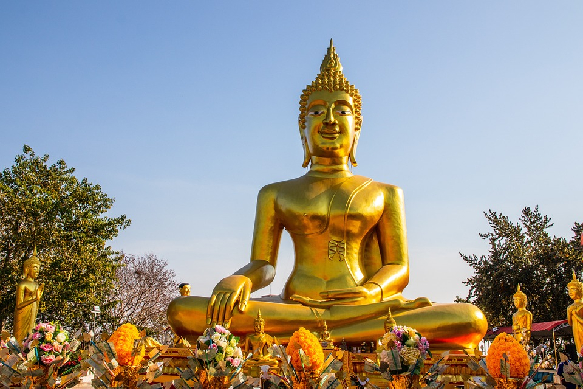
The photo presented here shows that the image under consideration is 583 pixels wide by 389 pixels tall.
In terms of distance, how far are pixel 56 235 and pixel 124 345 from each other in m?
13.1

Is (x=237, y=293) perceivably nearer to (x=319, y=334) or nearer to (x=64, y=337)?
(x=319, y=334)

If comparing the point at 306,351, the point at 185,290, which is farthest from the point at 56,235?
the point at 306,351

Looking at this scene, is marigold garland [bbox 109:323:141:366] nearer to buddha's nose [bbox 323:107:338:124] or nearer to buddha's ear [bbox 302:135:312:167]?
buddha's nose [bbox 323:107:338:124]

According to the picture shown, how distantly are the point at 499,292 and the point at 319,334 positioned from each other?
15041 mm

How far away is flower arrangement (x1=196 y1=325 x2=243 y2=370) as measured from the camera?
3594 mm

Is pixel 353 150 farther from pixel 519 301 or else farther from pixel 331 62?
pixel 519 301

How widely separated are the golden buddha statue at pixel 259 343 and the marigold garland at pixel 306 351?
258 cm

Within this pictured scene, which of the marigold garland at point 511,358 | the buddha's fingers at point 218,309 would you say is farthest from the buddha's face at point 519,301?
Answer: the marigold garland at point 511,358

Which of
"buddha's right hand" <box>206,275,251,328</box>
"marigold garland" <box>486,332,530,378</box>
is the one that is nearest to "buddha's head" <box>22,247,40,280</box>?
"buddha's right hand" <box>206,275,251,328</box>

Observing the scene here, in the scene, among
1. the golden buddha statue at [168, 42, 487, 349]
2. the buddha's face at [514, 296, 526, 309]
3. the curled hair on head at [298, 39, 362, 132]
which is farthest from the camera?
the buddha's face at [514, 296, 526, 309]

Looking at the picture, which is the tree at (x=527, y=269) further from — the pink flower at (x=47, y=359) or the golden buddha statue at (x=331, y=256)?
the pink flower at (x=47, y=359)

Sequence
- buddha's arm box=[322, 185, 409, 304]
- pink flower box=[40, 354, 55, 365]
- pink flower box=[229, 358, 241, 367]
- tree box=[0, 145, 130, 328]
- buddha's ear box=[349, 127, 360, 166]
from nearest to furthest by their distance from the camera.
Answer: pink flower box=[229, 358, 241, 367] < pink flower box=[40, 354, 55, 365] < buddha's arm box=[322, 185, 409, 304] < buddha's ear box=[349, 127, 360, 166] < tree box=[0, 145, 130, 328]

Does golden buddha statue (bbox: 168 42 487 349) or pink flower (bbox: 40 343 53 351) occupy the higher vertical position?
golden buddha statue (bbox: 168 42 487 349)

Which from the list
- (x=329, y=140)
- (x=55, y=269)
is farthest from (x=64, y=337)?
(x=55, y=269)
